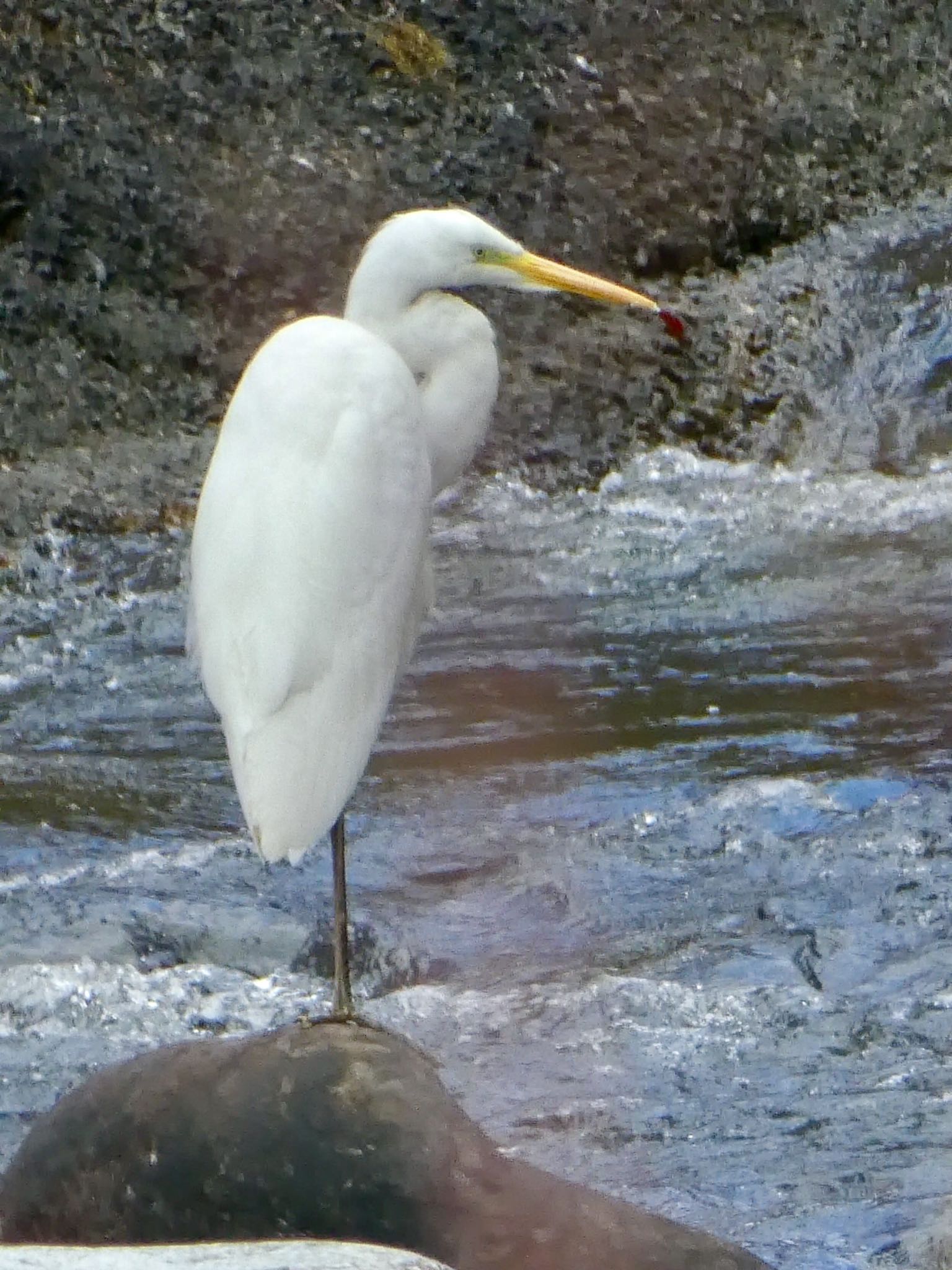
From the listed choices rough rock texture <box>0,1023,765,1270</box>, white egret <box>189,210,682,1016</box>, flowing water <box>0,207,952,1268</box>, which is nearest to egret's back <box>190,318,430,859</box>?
white egret <box>189,210,682,1016</box>

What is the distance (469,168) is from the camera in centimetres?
789

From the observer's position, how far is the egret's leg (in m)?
3.01

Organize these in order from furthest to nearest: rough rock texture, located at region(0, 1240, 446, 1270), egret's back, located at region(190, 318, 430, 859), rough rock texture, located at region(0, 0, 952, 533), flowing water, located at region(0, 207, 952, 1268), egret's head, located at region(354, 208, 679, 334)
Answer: rough rock texture, located at region(0, 0, 952, 533) < egret's head, located at region(354, 208, 679, 334) < flowing water, located at region(0, 207, 952, 1268) < egret's back, located at region(190, 318, 430, 859) < rough rock texture, located at region(0, 1240, 446, 1270)

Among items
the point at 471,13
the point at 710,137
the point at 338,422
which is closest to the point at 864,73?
the point at 710,137

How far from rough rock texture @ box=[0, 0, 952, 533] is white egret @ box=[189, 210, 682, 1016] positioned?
314 centimetres

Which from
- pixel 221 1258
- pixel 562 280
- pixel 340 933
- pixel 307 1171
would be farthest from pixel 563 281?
pixel 221 1258

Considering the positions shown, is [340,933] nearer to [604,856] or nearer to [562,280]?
[604,856]

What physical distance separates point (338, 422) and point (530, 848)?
4.07 ft

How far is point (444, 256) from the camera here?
312 cm

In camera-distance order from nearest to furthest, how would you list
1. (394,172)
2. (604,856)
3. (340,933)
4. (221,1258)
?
(221,1258) → (340,933) → (604,856) → (394,172)

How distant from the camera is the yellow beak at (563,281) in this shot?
3207 mm

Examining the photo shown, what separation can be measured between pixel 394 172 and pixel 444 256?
4779mm

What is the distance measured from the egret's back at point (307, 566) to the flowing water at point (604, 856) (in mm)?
643

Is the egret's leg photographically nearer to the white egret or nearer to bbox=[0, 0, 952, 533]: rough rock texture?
the white egret
